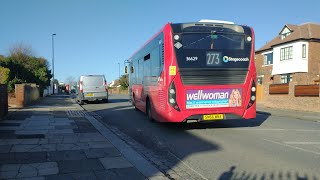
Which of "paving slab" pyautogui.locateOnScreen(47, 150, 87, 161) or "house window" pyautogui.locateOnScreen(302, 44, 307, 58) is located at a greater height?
"house window" pyautogui.locateOnScreen(302, 44, 307, 58)

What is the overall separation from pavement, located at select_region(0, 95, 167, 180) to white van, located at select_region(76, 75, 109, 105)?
15.1m

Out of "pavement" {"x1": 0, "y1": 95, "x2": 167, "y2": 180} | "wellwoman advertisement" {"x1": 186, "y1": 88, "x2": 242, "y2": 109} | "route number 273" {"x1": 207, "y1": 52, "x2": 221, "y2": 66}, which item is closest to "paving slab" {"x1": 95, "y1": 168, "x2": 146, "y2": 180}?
"pavement" {"x1": 0, "y1": 95, "x2": 167, "y2": 180}

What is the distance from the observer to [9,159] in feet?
21.6

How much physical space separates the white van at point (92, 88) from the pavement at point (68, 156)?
15.1 meters

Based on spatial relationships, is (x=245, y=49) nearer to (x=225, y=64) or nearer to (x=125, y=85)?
(x=225, y=64)

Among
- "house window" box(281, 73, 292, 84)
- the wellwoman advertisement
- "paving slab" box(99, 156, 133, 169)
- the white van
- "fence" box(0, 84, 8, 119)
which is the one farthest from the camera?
"house window" box(281, 73, 292, 84)

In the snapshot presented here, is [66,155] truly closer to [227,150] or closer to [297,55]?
[227,150]

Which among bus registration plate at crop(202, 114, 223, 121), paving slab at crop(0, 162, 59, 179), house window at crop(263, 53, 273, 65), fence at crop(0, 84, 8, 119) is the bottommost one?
paving slab at crop(0, 162, 59, 179)

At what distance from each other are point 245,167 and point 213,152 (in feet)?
4.84

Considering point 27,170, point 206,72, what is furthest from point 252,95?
point 27,170

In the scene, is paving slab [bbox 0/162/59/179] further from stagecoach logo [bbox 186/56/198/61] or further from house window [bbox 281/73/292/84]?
house window [bbox 281/73/292/84]

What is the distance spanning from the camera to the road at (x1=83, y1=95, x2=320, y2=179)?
5992 millimetres

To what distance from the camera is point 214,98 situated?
34.1 feet

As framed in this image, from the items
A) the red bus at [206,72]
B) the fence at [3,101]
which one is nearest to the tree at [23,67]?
the fence at [3,101]
